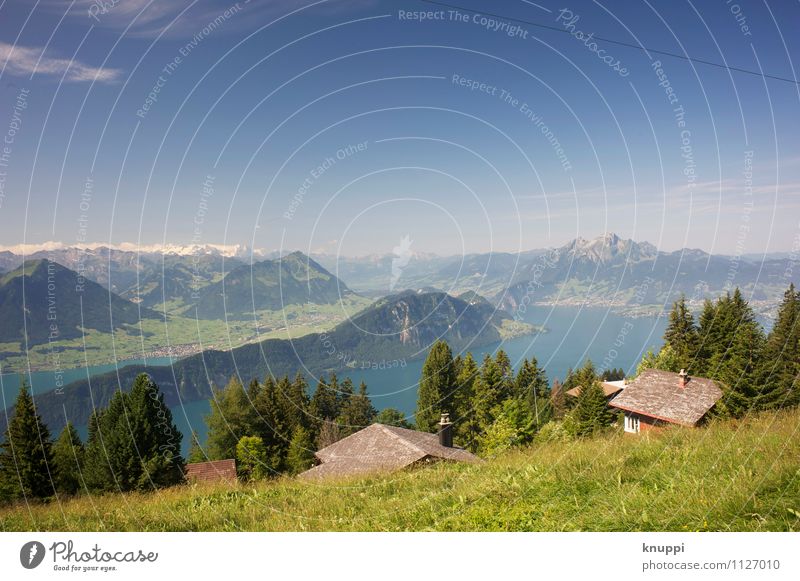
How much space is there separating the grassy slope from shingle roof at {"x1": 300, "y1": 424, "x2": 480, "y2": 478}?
26.5 ft

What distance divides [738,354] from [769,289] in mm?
206563

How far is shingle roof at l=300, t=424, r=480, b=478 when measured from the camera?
17.3 m

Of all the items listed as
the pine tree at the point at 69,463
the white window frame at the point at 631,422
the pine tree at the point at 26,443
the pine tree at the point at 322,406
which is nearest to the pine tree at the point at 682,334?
the white window frame at the point at 631,422

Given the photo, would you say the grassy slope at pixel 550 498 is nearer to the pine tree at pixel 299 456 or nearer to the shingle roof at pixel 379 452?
the shingle roof at pixel 379 452

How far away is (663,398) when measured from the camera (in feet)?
103

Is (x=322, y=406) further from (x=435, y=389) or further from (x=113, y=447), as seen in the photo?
(x=113, y=447)

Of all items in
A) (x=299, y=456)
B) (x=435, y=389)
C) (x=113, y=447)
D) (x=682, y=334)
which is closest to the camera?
(x=113, y=447)

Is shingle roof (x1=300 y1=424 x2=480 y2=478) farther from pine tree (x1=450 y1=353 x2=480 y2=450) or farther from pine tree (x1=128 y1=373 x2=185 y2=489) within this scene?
pine tree (x1=450 y1=353 x2=480 y2=450)

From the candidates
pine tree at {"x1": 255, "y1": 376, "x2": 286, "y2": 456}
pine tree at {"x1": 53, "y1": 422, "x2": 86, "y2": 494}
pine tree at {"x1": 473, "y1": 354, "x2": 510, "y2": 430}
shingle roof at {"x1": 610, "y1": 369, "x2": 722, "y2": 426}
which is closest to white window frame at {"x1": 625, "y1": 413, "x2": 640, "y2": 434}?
shingle roof at {"x1": 610, "y1": 369, "x2": 722, "y2": 426}

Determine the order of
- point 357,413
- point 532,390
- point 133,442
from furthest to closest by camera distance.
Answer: point 357,413 → point 532,390 → point 133,442

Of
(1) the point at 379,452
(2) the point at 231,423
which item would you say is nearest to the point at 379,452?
(1) the point at 379,452

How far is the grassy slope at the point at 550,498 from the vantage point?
222 inches

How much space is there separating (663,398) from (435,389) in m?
25.8
